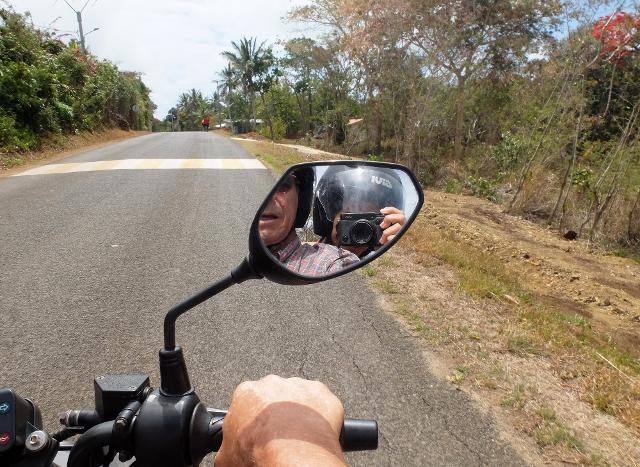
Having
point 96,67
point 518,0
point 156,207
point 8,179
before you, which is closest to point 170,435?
point 156,207

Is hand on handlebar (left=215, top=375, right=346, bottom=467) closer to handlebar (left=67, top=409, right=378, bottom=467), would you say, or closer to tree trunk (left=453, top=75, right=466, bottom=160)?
handlebar (left=67, top=409, right=378, bottom=467)

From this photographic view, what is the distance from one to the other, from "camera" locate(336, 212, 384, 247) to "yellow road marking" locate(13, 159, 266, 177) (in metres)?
12.3

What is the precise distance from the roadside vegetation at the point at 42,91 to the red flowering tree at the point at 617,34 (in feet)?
51.8

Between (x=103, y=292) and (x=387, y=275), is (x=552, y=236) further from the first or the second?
(x=103, y=292)

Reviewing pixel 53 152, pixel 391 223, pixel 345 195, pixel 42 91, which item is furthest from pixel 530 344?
pixel 42 91

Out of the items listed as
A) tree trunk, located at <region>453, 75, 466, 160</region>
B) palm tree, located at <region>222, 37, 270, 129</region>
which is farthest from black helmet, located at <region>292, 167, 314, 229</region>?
palm tree, located at <region>222, 37, 270, 129</region>

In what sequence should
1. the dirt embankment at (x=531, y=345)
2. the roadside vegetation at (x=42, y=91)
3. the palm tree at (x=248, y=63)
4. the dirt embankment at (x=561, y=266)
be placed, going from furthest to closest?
1. the palm tree at (x=248, y=63)
2. the roadside vegetation at (x=42, y=91)
3. the dirt embankment at (x=561, y=266)
4. the dirt embankment at (x=531, y=345)

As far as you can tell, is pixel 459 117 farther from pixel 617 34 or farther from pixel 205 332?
pixel 205 332

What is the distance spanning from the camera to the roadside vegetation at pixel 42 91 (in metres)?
15.8

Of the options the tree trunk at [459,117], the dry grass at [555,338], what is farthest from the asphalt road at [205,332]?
the tree trunk at [459,117]

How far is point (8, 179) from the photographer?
1139 cm

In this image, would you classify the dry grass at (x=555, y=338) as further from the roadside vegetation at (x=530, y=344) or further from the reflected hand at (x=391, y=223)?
the reflected hand at (x=391, y=223)

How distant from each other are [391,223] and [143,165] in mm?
13495

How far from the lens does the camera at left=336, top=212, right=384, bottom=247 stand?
1.26 m
